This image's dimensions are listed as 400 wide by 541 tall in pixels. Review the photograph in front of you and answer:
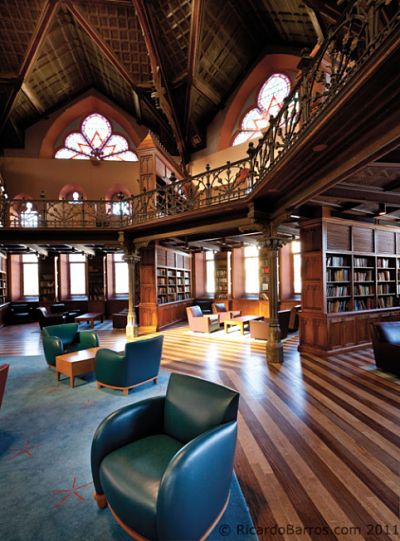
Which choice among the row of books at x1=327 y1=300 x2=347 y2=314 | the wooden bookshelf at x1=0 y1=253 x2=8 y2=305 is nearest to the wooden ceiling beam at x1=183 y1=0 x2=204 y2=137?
the row of books at x1=327 y1=300 x2=347 y2=314

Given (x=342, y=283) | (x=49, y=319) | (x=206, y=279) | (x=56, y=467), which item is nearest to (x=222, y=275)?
(x=206, y=279)

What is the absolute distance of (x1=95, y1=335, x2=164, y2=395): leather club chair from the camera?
365cm

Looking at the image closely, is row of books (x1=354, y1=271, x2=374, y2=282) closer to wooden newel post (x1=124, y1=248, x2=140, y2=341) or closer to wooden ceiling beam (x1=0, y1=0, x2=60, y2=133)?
wooden newel post (x1=124, y1=248, x2=140, y2=341)

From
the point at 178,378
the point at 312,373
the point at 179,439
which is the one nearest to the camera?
the point at 179,439

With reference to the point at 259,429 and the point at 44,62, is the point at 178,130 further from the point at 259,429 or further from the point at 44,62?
the point at 259,429

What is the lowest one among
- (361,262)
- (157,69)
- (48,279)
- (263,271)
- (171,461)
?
(171,461)

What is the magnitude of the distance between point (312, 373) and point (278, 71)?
1072 cm

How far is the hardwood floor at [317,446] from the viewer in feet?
5.59

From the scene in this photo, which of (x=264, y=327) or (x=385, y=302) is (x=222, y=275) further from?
(x=385, y=302)

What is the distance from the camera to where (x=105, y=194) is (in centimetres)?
1232

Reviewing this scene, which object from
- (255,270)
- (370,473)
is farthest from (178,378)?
(255,270)

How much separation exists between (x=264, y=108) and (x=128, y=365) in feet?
35.8

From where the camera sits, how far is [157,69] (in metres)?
8.51

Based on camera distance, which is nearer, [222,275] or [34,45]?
[34,45]
